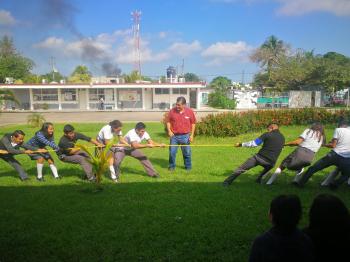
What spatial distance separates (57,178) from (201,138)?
770 cm

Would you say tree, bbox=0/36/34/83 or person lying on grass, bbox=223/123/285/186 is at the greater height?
tree, bbox=0/36/34/83

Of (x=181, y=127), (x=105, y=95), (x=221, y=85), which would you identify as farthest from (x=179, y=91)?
(x=181, y=127)

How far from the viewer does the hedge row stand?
14.8m

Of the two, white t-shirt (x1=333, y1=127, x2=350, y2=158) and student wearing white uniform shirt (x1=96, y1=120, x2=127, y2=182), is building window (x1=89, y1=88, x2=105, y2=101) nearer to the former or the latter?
student wearing white uniform shirt (x1=96, y1=120, x2=127, y2=182)

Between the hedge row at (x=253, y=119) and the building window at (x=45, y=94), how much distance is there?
108 feet

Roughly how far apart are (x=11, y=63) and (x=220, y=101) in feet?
135

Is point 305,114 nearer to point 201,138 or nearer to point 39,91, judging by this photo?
point 201,138

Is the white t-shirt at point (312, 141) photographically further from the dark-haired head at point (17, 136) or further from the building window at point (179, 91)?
the building window at point (179, 91)

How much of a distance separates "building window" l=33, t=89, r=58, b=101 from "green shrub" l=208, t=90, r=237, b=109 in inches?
833

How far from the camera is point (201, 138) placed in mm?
14719

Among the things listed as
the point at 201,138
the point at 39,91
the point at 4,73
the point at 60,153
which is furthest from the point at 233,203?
the point at 4,73

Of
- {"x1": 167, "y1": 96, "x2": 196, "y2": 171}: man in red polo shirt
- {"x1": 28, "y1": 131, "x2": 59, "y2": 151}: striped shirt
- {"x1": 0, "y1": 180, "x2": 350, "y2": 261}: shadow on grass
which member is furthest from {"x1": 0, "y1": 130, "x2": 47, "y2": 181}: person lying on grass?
{"x1": 167, "y1": 96, "x2": 196, "y2": 171}: man in red polo shirt

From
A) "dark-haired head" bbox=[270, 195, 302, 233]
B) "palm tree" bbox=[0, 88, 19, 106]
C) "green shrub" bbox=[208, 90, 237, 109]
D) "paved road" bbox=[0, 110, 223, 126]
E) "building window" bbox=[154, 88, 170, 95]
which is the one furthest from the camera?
"green shrub" bbox=[208, 90, 237, 109]

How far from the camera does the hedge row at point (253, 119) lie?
1482cm
